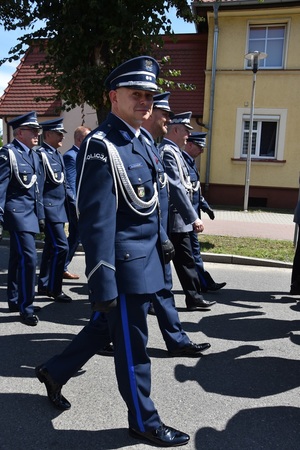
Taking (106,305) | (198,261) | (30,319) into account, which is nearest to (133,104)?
(106,305)

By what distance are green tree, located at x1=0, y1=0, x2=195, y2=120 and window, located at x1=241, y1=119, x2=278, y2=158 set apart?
681cm

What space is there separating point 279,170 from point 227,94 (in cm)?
310

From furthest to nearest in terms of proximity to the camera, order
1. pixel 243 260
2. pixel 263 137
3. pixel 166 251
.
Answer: pixel 263 137 → pixel 243 260 → pixel 166 251

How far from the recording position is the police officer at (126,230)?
7.24 feet

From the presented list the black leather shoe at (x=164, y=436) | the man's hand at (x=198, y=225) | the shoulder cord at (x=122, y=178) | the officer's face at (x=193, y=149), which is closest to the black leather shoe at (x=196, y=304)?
the man's hand at (x=198, y=225)

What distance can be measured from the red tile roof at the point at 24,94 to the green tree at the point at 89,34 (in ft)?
26.2

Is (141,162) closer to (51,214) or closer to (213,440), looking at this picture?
(213,440)

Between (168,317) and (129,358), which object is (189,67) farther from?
(129,358)

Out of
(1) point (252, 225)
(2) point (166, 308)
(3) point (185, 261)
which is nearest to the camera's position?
(2) point (166, 308)

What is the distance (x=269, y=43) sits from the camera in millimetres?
14367

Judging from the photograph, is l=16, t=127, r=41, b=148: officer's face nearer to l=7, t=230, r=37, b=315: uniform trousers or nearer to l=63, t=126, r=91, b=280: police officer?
l=7, t=230, r=37, b=315: uniform trousers

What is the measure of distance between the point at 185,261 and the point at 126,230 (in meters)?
2.28

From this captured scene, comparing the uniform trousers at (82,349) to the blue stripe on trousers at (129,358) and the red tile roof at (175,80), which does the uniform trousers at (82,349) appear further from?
the red tile roof at (175,80)

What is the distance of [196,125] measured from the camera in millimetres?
15289
